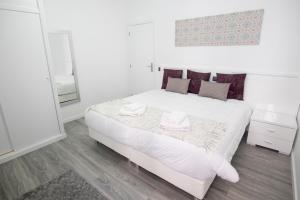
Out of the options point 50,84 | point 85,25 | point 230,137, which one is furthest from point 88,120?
point 85,25

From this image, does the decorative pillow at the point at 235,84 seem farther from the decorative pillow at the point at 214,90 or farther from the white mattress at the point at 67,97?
the white mattress at the point at 67,97

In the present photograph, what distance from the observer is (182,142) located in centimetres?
169

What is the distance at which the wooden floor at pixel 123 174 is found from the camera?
6.18 ft

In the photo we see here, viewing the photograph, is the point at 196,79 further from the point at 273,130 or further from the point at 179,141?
the point at 179,141

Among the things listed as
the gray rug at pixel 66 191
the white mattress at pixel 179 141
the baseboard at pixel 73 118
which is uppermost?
the white mattress at pixel 179 141

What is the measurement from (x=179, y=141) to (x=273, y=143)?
5.50ft

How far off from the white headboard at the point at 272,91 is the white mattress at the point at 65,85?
305cm

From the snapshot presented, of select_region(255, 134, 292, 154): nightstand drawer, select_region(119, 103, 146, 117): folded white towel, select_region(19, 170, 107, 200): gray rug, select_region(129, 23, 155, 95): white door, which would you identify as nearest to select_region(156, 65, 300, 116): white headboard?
select_region(255, 134, 292, 154): nightstand drawer

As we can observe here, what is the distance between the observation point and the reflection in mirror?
335 centimetres

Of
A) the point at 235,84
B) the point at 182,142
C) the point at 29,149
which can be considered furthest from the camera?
the point at 235,84

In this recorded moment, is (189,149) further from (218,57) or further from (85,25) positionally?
(85,25)

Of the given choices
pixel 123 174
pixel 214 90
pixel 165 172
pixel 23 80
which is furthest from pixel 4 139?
pixel 214 90

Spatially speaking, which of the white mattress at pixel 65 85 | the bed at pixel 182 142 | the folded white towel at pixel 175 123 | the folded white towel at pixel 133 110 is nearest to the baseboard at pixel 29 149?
the bed at pixel 182 142

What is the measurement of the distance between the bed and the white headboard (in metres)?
0.24
